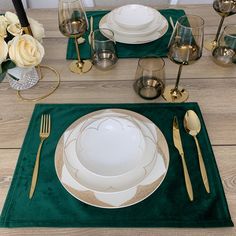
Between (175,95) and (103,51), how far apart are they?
287 mm

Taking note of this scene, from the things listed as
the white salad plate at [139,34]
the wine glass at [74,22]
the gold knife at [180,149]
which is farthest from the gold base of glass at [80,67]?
the gold knife at [180,149]

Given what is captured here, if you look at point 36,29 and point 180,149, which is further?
point 36,29

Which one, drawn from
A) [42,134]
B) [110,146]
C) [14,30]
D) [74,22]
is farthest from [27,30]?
[110,146]

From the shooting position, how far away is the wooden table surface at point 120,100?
0.54 m

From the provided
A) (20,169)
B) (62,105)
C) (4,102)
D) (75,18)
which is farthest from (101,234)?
(75,18)

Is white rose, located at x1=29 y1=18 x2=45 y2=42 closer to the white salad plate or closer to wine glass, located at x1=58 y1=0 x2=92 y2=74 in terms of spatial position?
wine glass, located at x1=58 y1=0 x2=92 y2=74

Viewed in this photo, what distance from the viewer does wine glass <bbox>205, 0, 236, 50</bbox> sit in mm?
863

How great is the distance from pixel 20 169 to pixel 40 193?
9cm

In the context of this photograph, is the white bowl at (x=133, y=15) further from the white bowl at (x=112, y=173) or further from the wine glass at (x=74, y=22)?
the white bowl at (x=112, y=173)

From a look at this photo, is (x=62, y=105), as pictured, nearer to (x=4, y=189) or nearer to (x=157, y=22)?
(x=4, y=189)

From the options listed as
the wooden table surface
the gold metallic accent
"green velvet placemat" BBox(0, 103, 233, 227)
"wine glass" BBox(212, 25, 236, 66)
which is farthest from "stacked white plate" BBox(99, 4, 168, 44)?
"green velvet placemat" BBox(0, 103, 233, 227)

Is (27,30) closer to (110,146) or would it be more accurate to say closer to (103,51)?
(103,51)

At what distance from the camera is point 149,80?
79cm

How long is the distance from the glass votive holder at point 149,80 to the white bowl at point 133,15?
218 mm
